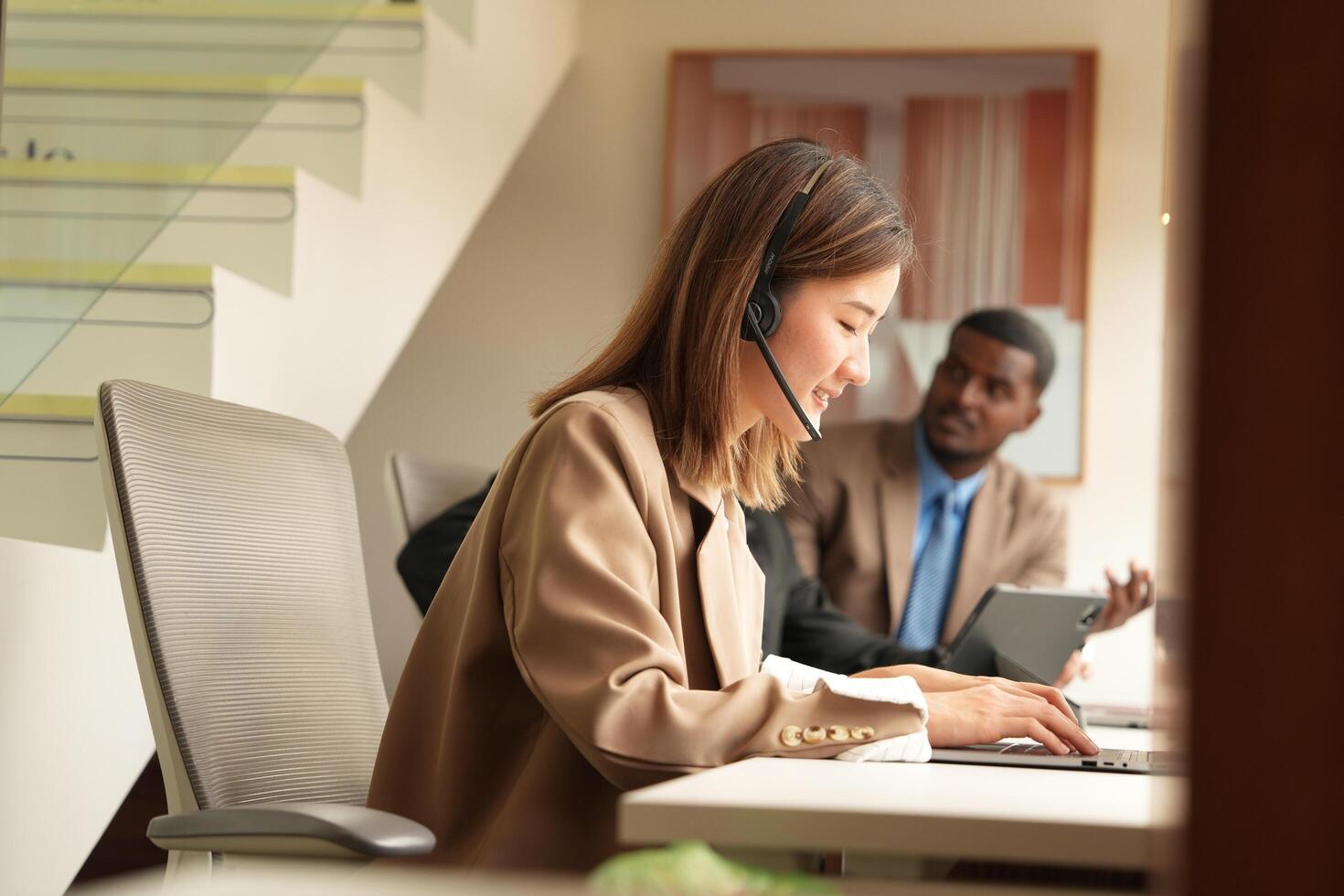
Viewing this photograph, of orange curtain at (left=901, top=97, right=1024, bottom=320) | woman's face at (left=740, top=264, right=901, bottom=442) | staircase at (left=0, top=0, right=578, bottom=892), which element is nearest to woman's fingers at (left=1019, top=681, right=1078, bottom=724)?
woman's face at (left=740, top=264, right=901, bottom=442)

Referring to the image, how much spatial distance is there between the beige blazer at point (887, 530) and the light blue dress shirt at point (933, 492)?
19 millimetres

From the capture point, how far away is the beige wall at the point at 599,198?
399 centimetres

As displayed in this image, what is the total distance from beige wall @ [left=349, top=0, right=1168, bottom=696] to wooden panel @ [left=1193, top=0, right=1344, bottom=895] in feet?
12.1

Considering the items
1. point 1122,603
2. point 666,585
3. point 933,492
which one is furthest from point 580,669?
point 933,492

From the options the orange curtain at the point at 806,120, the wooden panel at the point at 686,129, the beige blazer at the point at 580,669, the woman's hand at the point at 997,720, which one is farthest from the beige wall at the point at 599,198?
the woman's hand at the point at 997,720

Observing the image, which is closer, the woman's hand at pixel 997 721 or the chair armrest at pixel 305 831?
the chair armrest at pixel 305 831

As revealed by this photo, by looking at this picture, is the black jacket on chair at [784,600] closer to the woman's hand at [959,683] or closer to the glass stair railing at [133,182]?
the glass stair railing at [133,182]

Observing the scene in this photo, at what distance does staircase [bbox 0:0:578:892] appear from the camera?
1.72m

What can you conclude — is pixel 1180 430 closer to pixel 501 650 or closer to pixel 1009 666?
pixel 501 650

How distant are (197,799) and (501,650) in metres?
0.28

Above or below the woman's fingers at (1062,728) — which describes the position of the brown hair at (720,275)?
above

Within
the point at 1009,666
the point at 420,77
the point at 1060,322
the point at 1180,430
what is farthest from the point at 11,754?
the point at 1060,322

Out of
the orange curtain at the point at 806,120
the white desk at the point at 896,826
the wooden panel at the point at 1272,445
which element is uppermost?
the orange curtain at the point at 806,120

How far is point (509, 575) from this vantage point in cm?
122
